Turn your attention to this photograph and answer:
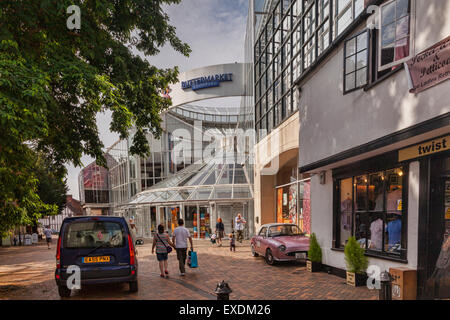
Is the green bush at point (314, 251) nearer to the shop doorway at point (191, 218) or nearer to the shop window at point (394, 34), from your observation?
the shop window at point (394, 34)

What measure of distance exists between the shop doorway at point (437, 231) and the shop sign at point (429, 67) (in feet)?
4.44

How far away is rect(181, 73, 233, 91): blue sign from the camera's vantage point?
26.3m

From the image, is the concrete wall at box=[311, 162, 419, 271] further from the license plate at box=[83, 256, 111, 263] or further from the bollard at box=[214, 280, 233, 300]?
the license plate at box=[83, 256, 111, 263]

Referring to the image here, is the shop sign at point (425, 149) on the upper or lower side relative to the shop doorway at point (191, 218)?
lower

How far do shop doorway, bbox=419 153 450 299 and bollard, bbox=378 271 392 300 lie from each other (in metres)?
1.36

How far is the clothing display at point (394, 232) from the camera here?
619cm

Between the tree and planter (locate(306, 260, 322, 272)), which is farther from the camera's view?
planter (locate(306, 260, 322, 272))

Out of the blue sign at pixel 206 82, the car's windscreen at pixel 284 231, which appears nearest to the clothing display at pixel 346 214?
the car's windscreen at pixel 284 231

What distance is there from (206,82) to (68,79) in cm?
2221

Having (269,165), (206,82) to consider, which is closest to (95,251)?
(269,165)

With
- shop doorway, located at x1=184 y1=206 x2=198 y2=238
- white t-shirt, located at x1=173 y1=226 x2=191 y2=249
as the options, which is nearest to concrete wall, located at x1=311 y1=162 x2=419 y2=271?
white t-shirt, located at x1=173 y1=226 x2=191 y2=249

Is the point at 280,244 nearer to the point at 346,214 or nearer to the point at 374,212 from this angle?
the point at 346,214

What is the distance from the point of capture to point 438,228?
527cm

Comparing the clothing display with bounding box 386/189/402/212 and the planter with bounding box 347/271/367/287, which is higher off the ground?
the clothing display with bounding box 386/189/402/212
